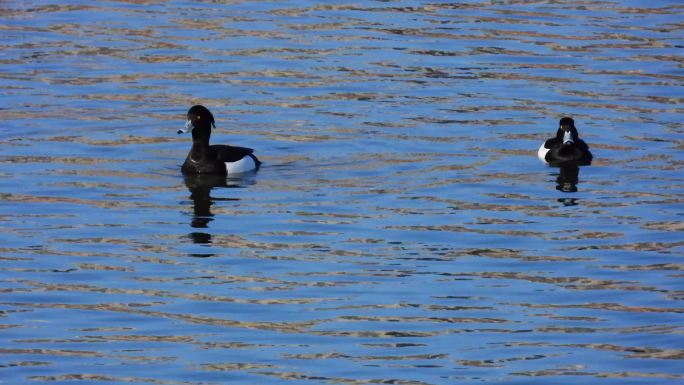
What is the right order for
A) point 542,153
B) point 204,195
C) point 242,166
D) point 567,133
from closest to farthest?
point 204,195, point 242,166, point 567,133, point 542,153

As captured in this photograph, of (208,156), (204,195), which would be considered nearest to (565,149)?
(208,156)

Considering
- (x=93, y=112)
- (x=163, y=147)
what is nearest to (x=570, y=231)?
(x=163, y=147)

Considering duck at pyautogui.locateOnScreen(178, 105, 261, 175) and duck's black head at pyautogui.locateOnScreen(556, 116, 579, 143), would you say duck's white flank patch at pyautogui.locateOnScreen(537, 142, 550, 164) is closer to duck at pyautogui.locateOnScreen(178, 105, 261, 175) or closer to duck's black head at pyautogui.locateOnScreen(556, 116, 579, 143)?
duck's black head at pyautogui.locateOnScreen(556, 116, 579, 143)

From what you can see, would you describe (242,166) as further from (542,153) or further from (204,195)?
(542,153)

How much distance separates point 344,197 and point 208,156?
9.90 feet

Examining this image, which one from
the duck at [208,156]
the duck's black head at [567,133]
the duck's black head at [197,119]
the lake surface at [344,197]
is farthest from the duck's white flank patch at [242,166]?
the duck's black head at [567,133]

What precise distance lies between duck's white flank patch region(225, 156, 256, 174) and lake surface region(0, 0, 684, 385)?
0.23 m

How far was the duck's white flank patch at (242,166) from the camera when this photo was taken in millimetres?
23125

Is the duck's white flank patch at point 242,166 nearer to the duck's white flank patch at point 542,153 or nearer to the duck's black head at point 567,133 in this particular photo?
the duck's white flank patch at point 542,153

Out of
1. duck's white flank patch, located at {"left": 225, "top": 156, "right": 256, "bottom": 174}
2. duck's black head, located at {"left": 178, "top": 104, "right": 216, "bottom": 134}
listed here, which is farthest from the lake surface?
duck's black head, located at {"left": 178, "top": 104, "right": 216, "bottom": 134}

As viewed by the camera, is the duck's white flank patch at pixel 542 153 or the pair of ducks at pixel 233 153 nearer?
the pair of ducks at pixel 233 153

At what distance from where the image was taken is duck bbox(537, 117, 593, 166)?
2341 centimetres

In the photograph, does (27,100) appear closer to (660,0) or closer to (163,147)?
(163,147)

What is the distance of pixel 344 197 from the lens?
69.5 feet
